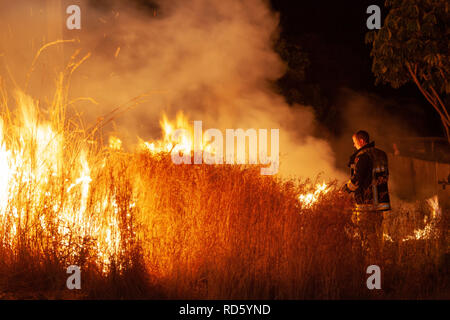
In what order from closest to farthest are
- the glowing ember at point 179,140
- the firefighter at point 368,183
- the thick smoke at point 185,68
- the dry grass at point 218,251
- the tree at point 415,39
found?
the dry grass at point 218,251 → the firefighter at point 368,183 → the tree at point 415,39 → the glowing ember at point 179,140 → the thick smoke at point 185,68

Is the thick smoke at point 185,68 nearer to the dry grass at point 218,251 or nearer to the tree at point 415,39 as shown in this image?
the tree at point 415,39

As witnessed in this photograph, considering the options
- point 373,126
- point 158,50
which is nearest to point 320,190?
point 158,50

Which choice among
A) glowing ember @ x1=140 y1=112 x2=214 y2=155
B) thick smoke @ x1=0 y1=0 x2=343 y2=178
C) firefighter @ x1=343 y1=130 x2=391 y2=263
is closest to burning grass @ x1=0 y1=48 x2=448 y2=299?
firefighter @ x1=343 y1=130 x2=391 y2=263

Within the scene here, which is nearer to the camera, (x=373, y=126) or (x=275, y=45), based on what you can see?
(x=275, y=45)

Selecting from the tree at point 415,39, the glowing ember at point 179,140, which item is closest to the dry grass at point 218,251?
the glowing ember at point 179,140

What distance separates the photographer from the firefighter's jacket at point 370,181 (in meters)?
5.15

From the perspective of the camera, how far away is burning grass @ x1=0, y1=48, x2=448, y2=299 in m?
3.86

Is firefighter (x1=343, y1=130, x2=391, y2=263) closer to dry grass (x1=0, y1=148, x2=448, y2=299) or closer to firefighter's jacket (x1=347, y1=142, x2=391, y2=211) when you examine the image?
firefighter's jacket (x1=347, y1=142, x2=391, y2=211)

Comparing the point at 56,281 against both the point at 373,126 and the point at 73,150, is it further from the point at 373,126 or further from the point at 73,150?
the point at 373,126

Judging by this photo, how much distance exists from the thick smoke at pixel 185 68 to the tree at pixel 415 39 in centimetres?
267

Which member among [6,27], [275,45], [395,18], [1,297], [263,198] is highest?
[275,45]

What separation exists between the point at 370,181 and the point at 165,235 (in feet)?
7.99

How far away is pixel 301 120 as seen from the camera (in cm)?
1401

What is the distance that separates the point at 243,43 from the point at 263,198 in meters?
7.34
